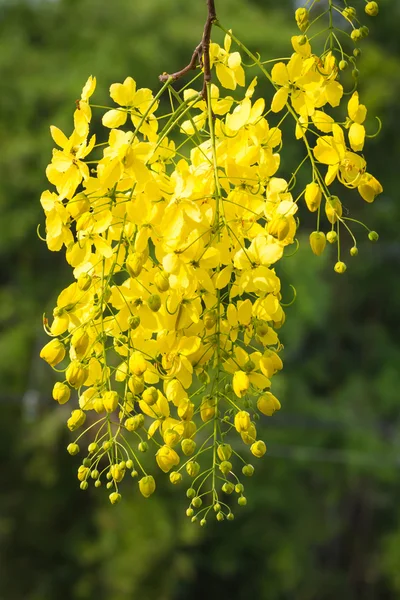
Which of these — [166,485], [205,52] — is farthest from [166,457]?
[166,485]

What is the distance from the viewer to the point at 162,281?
24.5 inches

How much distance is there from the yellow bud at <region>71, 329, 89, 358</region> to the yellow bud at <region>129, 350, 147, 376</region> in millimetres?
37

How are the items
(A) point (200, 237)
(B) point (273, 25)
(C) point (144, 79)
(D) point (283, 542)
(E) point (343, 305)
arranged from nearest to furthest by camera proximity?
(A) point (200, 237) → (C) point (144, 79) → (B) point (273, 25) → (D) point (283, 542) → (E) point (343, 305)

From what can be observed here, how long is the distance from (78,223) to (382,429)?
4809 mm

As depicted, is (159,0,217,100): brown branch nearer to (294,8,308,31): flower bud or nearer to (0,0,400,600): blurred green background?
(294,8,308,31): flower bud

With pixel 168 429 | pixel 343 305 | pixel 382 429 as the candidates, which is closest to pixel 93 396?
pixel 168 429

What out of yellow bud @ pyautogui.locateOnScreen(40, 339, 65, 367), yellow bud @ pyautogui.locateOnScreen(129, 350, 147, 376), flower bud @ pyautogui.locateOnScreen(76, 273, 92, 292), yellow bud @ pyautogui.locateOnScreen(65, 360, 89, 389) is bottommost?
yellow bud @ pyautogui.locateOnScreen(65, 360, 89, 389)

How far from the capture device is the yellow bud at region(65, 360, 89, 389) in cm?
67

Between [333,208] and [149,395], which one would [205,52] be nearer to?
[333,208]

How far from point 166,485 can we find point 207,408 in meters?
4.04

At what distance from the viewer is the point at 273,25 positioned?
476cm

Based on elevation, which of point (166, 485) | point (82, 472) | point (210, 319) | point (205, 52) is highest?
point (205, 52)

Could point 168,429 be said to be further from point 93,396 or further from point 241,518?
point 241,518

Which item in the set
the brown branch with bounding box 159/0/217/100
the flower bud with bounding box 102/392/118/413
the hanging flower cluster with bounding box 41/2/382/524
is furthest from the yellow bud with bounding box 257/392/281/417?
the brown branch with bounding box 159/0/217/100
